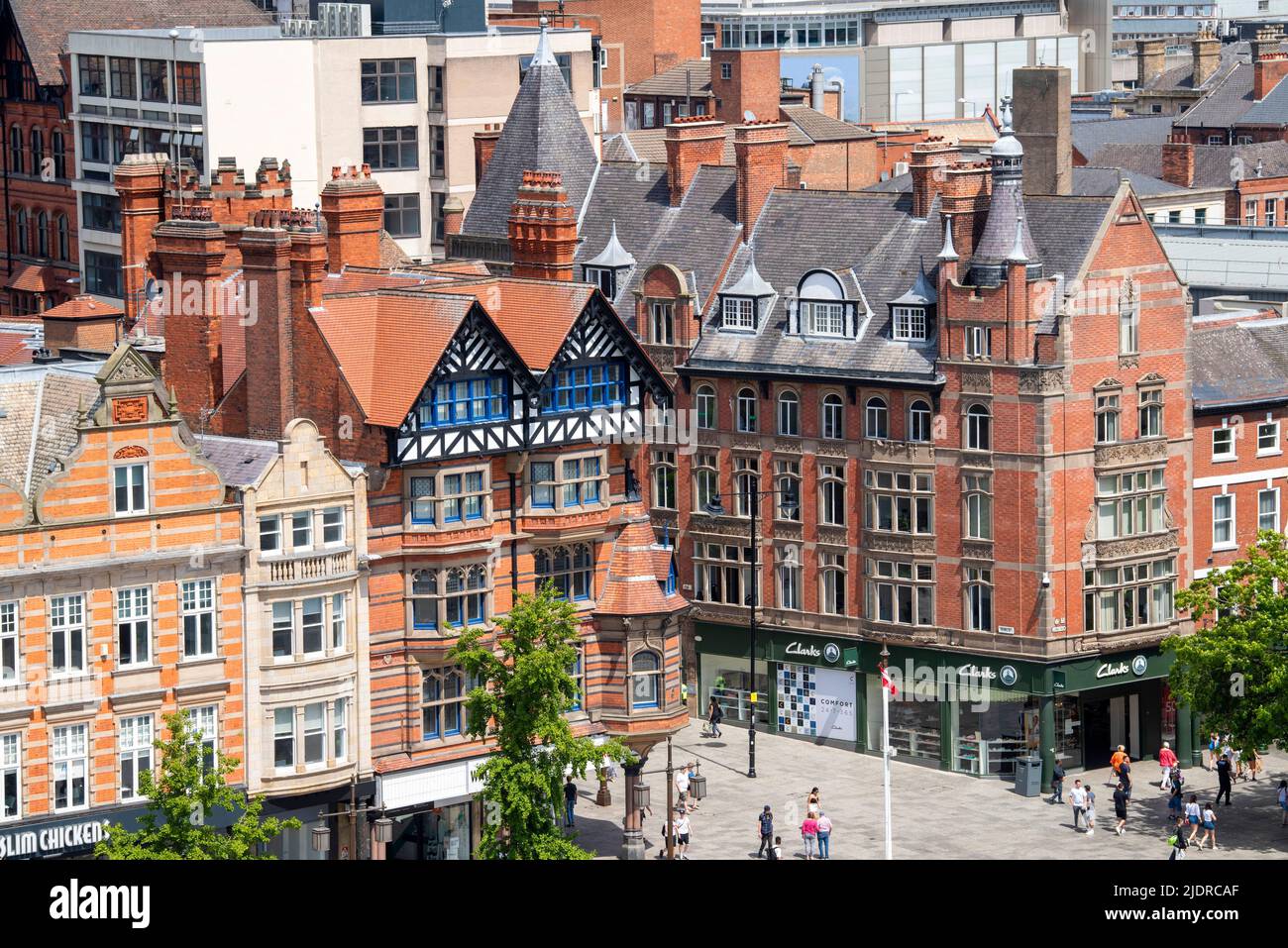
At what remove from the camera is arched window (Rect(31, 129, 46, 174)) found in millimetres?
111750

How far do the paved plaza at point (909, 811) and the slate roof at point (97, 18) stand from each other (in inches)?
2000

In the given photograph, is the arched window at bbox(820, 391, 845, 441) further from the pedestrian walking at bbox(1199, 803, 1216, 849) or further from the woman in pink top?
the pedestrian walking at bbox(1199, 803, 1216, 849)

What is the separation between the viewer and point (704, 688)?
82688 millimetres

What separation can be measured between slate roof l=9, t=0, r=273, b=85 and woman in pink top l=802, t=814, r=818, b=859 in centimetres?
5999

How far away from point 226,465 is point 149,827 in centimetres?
1315

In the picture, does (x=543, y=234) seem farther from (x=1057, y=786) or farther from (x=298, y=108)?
(x=298, y=108)

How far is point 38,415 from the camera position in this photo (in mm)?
56781

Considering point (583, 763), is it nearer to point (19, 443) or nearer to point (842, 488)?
point (19, 443)

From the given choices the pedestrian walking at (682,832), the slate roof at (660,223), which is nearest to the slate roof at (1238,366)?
the slate roof at (660,223)

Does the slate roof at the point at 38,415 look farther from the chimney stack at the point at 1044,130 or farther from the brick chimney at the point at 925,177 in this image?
the chimney stack at the point at 1044,130

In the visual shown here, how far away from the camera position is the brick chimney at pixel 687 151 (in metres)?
86.1

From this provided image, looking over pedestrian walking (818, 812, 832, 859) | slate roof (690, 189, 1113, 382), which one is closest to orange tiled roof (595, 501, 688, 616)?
pedestrian walking (818, 812, 832, 859)

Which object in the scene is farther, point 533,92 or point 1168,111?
point 1168,111
